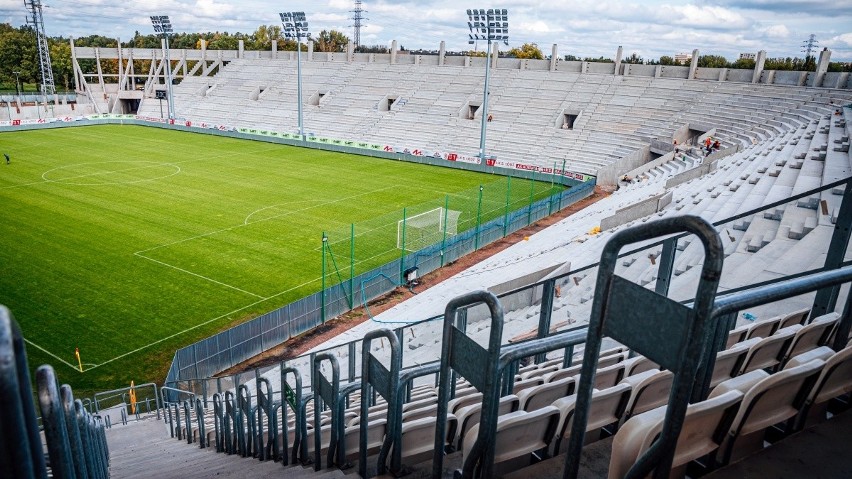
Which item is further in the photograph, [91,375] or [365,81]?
[365,81]

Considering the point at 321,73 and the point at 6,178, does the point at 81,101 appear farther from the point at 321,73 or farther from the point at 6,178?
the point at 6,178

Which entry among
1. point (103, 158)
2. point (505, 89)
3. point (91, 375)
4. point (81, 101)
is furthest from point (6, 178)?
point (81, 101)

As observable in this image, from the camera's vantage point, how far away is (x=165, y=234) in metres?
26.4

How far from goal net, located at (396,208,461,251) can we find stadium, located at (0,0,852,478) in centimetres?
11

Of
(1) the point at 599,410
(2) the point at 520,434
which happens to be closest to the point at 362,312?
(1) the point at 599,410

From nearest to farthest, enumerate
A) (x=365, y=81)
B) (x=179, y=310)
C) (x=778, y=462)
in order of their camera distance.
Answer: (x=778, y=462)
(x=179, y=310)
(x=365, y=81)

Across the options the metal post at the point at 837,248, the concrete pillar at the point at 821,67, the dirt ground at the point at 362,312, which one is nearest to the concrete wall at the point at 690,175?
the dirt ground at the point at 362,312

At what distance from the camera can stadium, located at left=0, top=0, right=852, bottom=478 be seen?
10.0 feet

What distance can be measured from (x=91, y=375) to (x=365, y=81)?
5100 centimetres

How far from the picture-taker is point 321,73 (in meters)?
66.7

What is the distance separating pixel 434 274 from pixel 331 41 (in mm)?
116604

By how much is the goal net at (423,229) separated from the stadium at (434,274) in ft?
0.36

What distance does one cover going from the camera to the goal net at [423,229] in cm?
2402

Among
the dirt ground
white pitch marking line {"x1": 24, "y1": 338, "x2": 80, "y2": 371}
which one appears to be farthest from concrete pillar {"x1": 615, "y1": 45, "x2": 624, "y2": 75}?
white pitch marking line {"x1": 24, "y1": 338, "x2": 80, "y2": 371}
